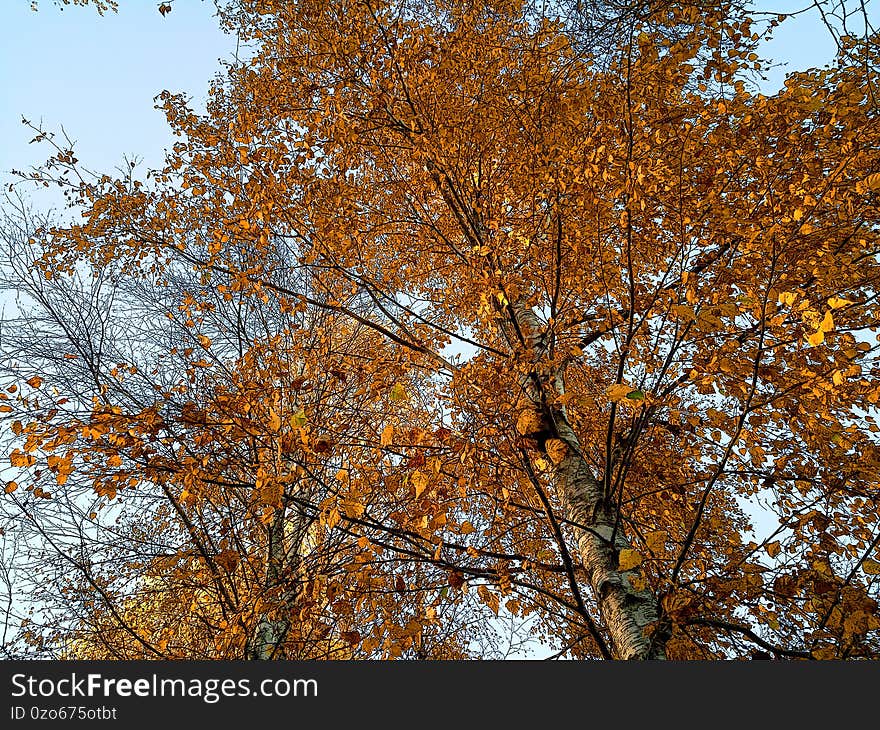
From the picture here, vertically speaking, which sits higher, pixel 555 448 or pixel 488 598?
pixel 555 448

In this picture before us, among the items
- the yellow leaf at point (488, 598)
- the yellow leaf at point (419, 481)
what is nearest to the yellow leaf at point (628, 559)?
the yellow leaf at point (488, 598)

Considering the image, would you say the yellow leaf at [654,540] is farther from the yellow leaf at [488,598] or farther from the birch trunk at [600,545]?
the yellow leaf at [488,598]

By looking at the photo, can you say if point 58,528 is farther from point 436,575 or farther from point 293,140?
point 293,140

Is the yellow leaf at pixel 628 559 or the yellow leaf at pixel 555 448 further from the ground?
the yellow leaf at pixel 555 448

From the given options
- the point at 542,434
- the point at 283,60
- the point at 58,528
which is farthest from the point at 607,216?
the point at 58,528

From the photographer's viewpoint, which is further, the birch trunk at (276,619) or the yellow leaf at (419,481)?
the birch trunk at (276,619)

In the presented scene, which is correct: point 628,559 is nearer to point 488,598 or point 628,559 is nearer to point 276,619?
point 488,598

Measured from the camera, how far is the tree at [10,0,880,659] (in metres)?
2.60

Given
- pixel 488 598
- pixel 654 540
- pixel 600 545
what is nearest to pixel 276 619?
pixel 488 598

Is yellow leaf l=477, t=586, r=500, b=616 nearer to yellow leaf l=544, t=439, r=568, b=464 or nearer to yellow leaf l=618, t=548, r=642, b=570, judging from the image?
yellow leaf l=618, t=548, r=642, b=570

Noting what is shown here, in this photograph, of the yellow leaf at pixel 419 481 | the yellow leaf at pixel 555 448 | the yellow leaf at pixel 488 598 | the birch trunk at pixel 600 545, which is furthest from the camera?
the yellow leaf at pixel 555 448

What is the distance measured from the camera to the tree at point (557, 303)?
8.54ft

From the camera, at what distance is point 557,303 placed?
3.33 m

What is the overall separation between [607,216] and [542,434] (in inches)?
75.5
